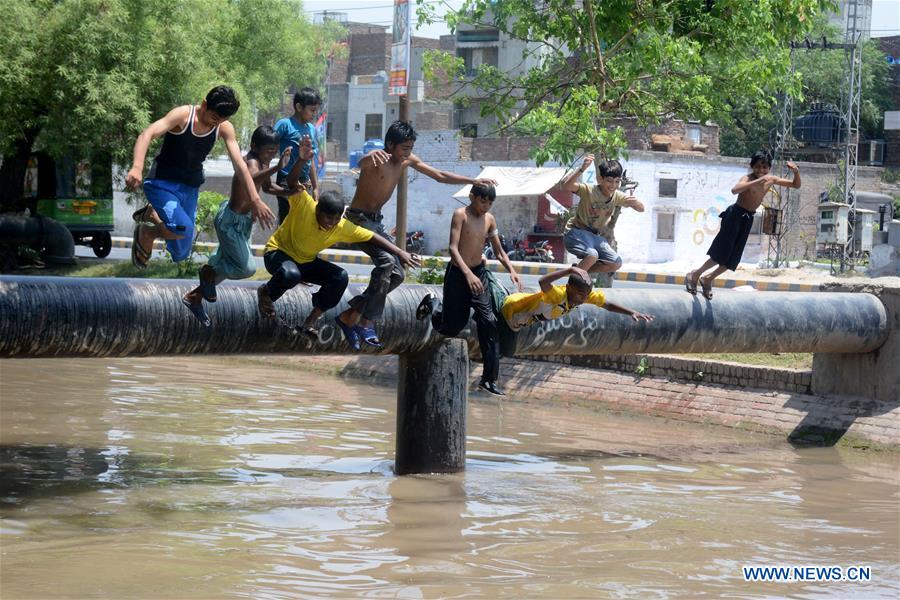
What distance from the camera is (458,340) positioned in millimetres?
9977

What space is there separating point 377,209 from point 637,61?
25.2 ft

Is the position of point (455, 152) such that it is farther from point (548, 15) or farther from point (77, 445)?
point (77, 445)

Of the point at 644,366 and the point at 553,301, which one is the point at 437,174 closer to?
the point at 553,301

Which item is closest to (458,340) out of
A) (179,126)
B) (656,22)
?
(179,126)

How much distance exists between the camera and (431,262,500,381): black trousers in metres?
9.21

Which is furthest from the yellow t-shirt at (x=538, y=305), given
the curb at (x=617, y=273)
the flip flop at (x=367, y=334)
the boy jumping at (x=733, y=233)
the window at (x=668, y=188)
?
the window at (x=668, y=188)

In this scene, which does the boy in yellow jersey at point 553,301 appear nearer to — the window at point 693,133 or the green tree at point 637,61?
the green tree at point 637,61

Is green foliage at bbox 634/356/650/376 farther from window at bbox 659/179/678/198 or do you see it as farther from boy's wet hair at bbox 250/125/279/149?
window at bbox 659/179/678/198

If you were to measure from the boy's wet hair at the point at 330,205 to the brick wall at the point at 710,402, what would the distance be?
670cm

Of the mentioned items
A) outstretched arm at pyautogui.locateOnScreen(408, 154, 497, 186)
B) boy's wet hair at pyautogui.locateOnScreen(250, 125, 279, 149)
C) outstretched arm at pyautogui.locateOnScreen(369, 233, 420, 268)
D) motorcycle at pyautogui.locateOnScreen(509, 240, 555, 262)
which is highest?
boy's wet hair at pyautogui.locateOnScreen(250, 125, 279, 149)

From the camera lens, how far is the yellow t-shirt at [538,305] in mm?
9359

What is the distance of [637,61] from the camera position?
1564cm

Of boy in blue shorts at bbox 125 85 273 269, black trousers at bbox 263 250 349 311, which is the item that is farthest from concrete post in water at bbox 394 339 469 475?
boy in blue shorts at bbox 125 85 273 269

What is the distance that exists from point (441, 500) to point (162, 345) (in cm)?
251
